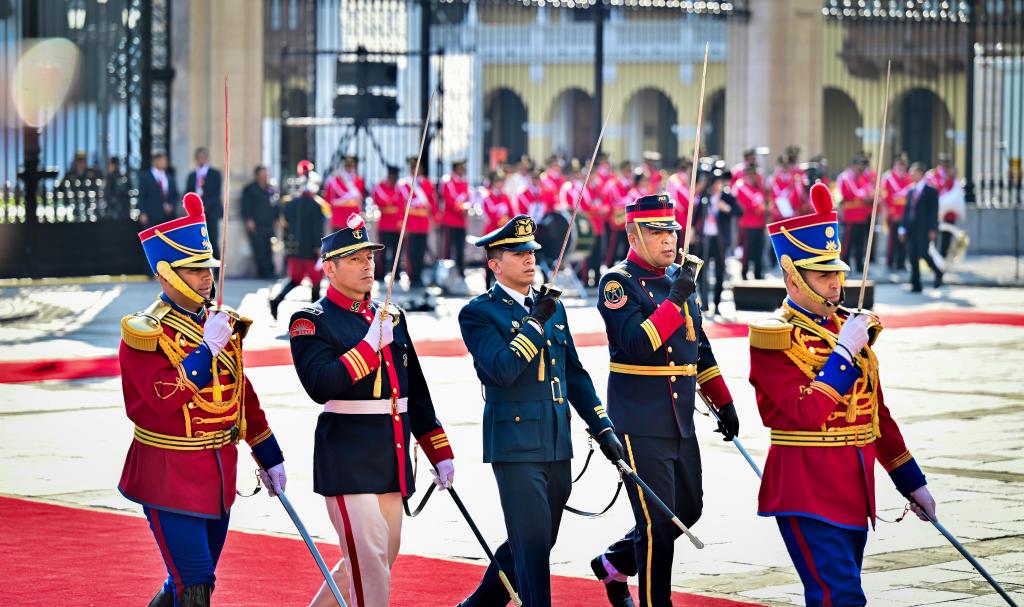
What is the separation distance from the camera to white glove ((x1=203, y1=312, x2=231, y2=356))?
604cm

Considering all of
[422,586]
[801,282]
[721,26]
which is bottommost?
[422,586]

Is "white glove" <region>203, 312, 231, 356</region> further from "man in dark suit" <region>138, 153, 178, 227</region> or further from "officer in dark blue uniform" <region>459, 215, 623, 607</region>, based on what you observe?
"man in dark suit" <region>138, 153, 178, 227</region>

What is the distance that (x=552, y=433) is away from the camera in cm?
659

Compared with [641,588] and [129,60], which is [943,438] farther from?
[129,60]

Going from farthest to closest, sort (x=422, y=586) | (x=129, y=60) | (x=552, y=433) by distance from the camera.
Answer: (x=129, y=60)
(x=422, y=586)
(x=552, y=433)

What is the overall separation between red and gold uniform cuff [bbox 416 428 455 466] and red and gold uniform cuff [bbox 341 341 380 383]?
1.52 ft

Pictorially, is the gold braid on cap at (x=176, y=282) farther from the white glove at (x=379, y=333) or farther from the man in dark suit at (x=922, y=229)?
the man in dark suit at (x=922, y=229)

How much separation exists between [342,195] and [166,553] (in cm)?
1773

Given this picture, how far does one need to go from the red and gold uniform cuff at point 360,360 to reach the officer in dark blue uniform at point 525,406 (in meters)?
0.53

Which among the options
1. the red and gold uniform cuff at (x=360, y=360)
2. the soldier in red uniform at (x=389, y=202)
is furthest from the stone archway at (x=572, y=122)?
the red and gold uniform cuff at (x=360, y=360)

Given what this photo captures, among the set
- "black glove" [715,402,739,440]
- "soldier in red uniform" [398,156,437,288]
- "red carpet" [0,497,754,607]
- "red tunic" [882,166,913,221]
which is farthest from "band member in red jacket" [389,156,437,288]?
"black glove" [715,402,739,440]

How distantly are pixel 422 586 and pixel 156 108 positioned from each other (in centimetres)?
1813

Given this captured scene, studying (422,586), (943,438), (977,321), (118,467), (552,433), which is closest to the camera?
(552,433)

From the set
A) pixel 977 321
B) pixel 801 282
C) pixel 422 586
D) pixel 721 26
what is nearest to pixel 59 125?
pixel 977 321
